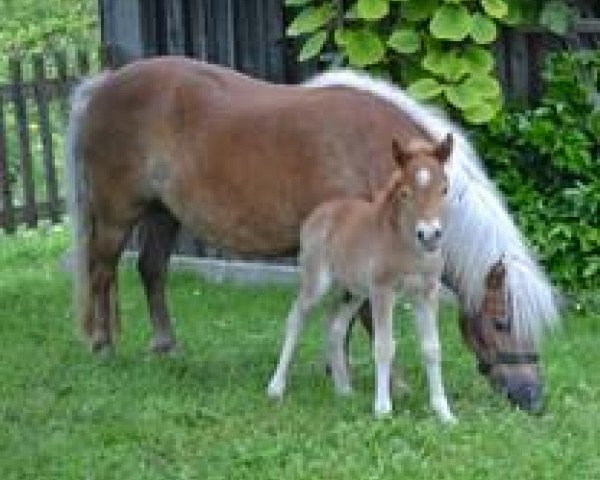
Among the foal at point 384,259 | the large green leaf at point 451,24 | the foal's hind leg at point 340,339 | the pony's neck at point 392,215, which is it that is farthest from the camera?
the large green leaf at point 451,24

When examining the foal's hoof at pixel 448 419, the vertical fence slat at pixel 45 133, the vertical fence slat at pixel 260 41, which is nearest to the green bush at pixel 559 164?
the vertical fence slat at pixel 260 41

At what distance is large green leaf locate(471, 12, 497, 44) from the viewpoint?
9023 mm

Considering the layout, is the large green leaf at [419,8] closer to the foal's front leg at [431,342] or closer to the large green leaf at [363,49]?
the large green leaf at [363,49]

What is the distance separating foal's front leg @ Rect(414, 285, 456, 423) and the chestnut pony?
276 millimetres

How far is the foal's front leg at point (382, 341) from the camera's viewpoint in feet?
21.0

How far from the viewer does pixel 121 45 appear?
35.8 feet

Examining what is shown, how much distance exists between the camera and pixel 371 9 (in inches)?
357

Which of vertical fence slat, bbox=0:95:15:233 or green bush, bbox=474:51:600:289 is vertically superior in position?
green bush, bbox=474:51:600:289

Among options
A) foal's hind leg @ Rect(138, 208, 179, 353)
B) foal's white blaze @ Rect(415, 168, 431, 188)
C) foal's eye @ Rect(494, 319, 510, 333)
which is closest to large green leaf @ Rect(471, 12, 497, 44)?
foal's hind leg @ Rect(138, 208, 179, 353)

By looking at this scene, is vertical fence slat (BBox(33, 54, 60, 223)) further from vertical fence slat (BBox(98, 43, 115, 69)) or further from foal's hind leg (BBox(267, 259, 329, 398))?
foal's hind leg (BBox(267, 259, 329, 398))

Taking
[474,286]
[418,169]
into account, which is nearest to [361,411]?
[474,286]

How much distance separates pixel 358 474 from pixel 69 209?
3073 mm

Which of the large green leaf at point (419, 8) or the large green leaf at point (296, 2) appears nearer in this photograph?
the large green leaf at point (419, 8)

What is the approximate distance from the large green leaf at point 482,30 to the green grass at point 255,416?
158 centimetres
